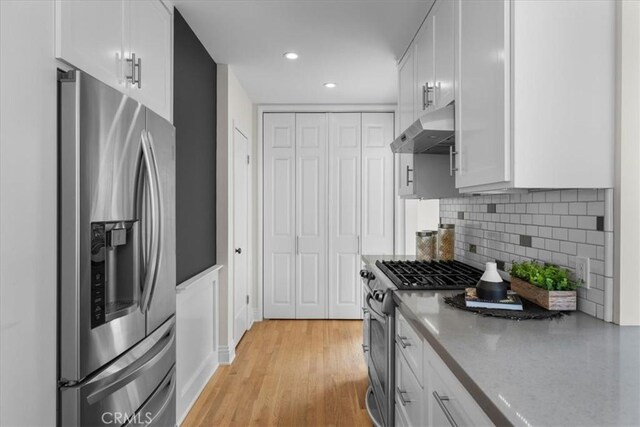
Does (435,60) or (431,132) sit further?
(435,60)

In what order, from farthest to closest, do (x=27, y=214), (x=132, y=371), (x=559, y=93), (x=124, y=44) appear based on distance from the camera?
1. (x=124, y=44)
2. (x=132, y=371)
3. (x=559, y=93)
4. (x=27, y=214)

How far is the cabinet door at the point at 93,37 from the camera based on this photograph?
1.36 m

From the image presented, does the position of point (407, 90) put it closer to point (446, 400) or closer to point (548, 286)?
point (548, 286)

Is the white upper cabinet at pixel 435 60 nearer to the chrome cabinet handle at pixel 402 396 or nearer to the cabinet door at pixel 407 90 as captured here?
the cabinet door at pixel 407 90

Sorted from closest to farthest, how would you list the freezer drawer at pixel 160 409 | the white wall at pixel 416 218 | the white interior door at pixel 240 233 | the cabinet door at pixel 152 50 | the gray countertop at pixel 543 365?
the gray countertop at pixel 543 365
the freezer drawer at pixel 160 409
the cabinet door at pixel 152 50
the white interior door at pixel 240 233
the white wall at pixel 416 218

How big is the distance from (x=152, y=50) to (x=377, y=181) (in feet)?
10.3

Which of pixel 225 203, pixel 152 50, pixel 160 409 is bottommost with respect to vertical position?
pixel 160 409

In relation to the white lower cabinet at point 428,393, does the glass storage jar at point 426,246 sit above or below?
above

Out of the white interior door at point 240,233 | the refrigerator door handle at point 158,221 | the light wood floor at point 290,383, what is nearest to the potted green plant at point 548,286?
the light wood floor at point 290,383

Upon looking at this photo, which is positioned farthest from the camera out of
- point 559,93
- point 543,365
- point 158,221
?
point 158,221

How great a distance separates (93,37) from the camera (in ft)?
5.01

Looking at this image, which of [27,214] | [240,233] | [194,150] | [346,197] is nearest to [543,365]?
[27,214]

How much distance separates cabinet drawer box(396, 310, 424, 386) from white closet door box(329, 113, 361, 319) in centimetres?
286

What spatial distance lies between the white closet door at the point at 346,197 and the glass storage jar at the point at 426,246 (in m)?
1.73
